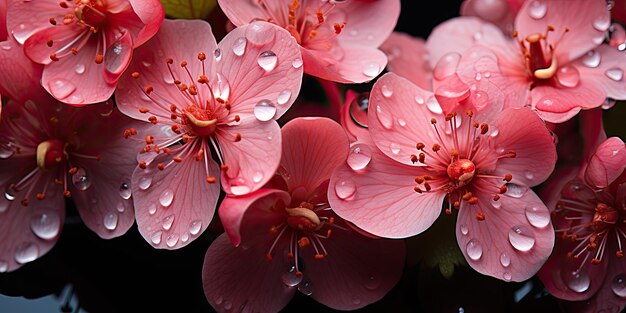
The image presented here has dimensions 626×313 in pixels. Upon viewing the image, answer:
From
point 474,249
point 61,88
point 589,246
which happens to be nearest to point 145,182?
point 61,88

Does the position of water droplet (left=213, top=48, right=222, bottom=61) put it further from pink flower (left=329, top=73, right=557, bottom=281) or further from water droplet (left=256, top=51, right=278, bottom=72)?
pink flower (left=329, top=73, right=557, bottom=281)

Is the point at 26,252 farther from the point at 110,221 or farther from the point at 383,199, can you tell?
the point at 383,199

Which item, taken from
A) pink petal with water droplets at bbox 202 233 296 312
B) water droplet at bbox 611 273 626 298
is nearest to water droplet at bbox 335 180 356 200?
pink petal with water droplets at bbox 202 233 296 312

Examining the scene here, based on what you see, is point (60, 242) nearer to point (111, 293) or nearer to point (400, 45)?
point (111, 293)

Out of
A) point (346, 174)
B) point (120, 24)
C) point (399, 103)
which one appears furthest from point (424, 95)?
point (120, 24)

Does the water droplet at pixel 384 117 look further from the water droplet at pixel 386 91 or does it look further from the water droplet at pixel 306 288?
the water droplet at pixel 306 288

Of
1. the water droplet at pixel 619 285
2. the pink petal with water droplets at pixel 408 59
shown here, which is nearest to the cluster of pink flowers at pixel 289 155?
the water droplet at pixel 619 285
